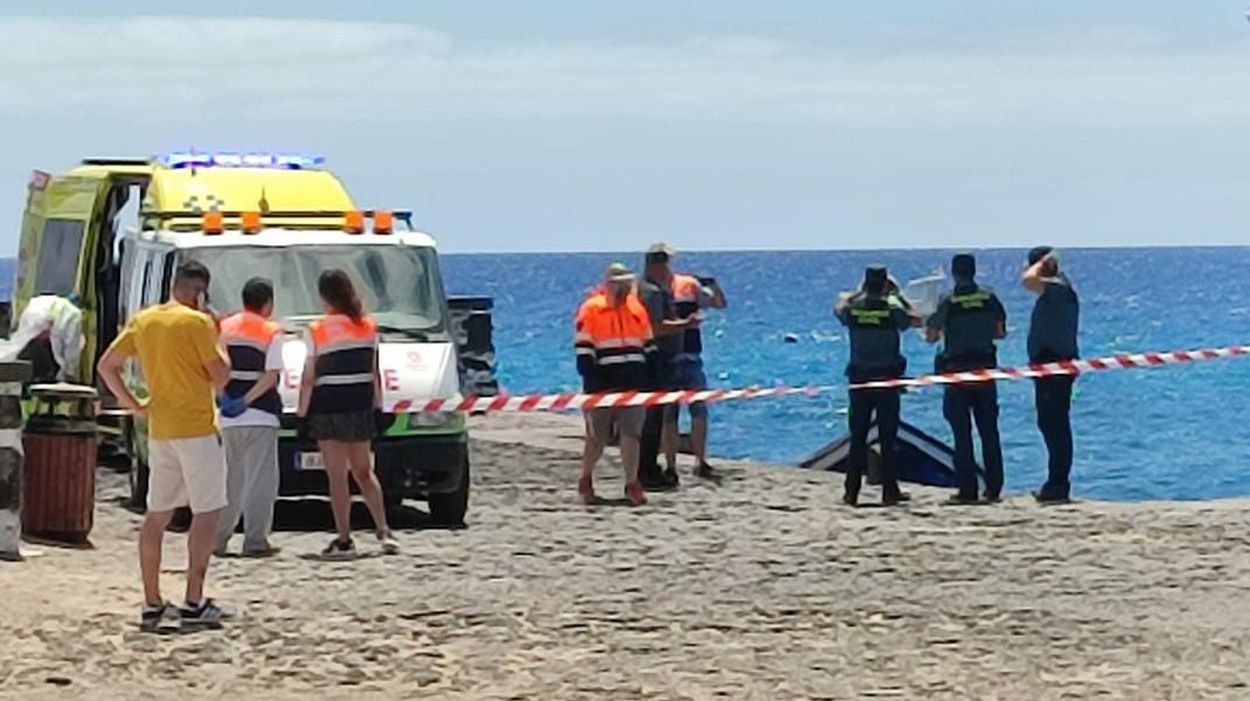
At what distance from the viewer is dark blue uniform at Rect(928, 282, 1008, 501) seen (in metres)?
18.2

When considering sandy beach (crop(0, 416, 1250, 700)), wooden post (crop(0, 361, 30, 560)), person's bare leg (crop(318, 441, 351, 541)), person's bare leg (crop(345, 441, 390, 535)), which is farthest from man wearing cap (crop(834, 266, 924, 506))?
wooden post (crop(0, 361, 30, 560))

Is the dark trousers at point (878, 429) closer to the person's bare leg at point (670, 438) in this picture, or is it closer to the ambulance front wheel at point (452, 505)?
the person's bare leg at point (670, 438)

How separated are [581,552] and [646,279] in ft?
14.4

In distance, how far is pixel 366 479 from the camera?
15.3 m

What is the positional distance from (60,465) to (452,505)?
8.94 feet

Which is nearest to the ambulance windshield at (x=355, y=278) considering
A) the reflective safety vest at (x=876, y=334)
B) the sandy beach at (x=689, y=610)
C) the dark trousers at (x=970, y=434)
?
the sandy beach at (x=689, y=610)

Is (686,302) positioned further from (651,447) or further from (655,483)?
(655,483)

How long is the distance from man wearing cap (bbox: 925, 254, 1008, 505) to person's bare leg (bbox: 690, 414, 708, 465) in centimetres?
218

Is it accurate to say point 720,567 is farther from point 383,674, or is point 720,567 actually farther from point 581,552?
point 383,674

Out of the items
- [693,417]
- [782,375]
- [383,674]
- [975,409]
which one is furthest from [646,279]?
[782,375]

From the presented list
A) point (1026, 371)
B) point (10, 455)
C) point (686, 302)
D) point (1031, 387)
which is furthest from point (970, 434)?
point (1031, 387)

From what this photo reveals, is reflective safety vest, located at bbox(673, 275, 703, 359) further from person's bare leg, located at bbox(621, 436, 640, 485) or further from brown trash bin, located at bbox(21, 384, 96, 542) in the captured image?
brown trash bin, located at bbox(21, 384, 96, 542)

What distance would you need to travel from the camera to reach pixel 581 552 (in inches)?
608

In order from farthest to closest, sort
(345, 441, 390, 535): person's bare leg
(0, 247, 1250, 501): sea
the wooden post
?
1. (0, 247, 1250, 501): sea
2. (345, 441, 390, 535): person's bare leg
3. the wooden post
